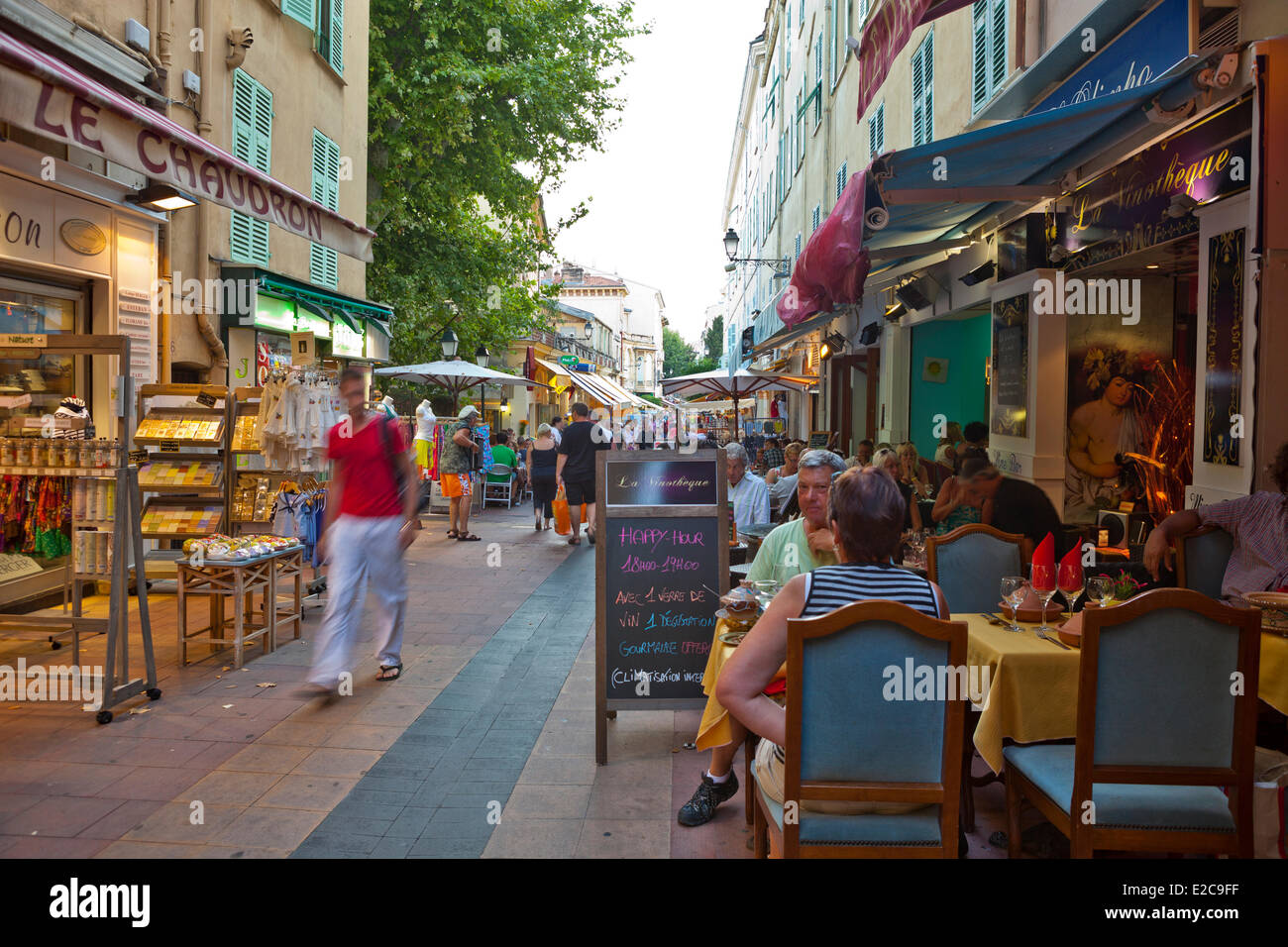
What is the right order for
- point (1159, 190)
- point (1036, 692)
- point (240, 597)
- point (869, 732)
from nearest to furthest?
1. point (869, 732)
2. point (1036, 692)
3. point (1159, 190)
4. point (240, 597)

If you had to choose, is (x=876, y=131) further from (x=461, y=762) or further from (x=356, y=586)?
(x=461, y=762)

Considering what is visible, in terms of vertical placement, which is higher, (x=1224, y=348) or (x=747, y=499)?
(x=1224, y=348)

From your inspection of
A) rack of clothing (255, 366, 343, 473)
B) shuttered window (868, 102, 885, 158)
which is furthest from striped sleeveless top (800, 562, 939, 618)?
shuttered window (868, 102, 885, 158)

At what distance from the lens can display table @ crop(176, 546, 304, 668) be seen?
20.1 ft

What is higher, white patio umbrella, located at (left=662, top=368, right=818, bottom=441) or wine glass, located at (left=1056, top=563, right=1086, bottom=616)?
white patio umbrella, located at (left=662, top=368, right=818, bottom=441)

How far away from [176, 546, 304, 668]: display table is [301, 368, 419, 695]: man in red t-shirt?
75 cm

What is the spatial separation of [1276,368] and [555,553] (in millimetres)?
8351

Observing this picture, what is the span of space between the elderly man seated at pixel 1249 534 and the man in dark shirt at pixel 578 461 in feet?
→ 26.2

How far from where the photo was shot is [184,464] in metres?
7.37

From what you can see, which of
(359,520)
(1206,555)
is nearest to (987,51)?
(1206,555)

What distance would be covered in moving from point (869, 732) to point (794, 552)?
1.74 m

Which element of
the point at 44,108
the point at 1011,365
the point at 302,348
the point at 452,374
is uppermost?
the point at 44,108

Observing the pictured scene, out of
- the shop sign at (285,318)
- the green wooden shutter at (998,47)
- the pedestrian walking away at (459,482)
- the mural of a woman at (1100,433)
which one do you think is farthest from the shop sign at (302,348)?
the mural of a woman at (1100,433)

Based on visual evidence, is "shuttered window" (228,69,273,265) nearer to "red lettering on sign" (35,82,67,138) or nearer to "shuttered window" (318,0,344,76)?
"shuttered window" (318,0,344,76)
